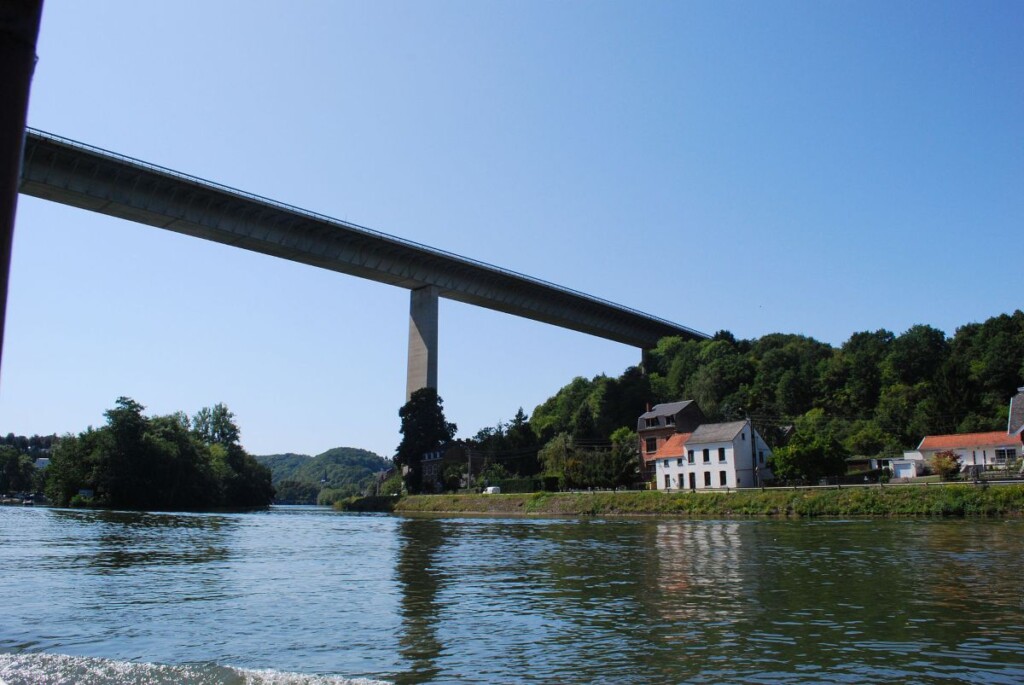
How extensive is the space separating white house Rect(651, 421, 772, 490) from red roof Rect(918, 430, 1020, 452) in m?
15.8

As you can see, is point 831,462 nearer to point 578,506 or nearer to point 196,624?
point 578,506

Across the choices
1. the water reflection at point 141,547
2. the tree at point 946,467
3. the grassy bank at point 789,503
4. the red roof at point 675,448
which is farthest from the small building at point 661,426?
the water reflection at point 141,547

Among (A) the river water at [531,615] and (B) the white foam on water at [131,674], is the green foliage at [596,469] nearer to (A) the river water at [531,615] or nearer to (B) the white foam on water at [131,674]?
(A) the river water at [531,615]

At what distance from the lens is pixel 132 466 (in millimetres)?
96500

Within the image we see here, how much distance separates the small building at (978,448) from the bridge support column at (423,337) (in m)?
54.3

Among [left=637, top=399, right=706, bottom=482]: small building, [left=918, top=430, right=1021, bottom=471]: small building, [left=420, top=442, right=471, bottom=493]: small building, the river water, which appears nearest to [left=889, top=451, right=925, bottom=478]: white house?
[left=918, top=430, right=1021, bottom=471]: small building

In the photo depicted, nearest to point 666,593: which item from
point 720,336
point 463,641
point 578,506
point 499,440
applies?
point 463,641

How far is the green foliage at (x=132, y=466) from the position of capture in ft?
315

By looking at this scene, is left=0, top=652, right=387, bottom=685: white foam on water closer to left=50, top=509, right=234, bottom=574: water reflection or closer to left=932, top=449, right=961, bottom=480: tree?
left=50, top=509, right=234, bottom=574: water reflection

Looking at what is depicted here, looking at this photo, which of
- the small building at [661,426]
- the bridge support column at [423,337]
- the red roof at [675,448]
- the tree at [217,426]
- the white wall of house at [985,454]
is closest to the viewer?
the white wall of house at [985,454]

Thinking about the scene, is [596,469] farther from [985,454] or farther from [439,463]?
[985,454]

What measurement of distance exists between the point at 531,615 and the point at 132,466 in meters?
95.0

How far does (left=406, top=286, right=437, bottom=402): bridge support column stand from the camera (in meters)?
93.5

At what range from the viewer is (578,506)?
220ft
